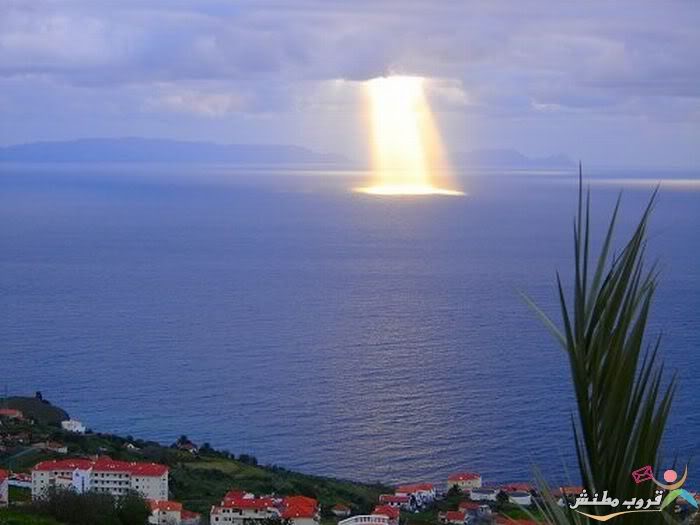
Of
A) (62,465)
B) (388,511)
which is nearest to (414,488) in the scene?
(388,511)

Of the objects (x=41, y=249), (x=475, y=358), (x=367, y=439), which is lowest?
(x=367, y=439)

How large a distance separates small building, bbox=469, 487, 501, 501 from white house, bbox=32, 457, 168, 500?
19.1 ft

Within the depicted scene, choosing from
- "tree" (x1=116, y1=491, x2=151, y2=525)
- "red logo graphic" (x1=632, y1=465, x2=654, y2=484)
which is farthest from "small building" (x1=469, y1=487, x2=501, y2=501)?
"red logo graphic" (x1=632, y1=465, x2=654, y2=484)

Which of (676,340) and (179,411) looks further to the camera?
(676,340)

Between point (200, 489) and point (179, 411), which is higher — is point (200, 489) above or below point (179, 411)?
below

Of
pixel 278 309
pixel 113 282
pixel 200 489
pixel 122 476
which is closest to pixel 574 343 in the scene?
pixel 122 476

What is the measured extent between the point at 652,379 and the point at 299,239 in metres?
66.7

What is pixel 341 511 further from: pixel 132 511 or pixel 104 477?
pixel 132 511

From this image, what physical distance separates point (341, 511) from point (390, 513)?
1.50 metres

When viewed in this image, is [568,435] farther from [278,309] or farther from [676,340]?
[278,309]

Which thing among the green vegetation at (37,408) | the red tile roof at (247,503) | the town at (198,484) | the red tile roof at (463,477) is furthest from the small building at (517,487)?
the green vegetation at (37,408)

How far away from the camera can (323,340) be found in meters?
35.2

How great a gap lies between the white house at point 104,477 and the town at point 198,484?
2 cm

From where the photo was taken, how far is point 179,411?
2728 cm
